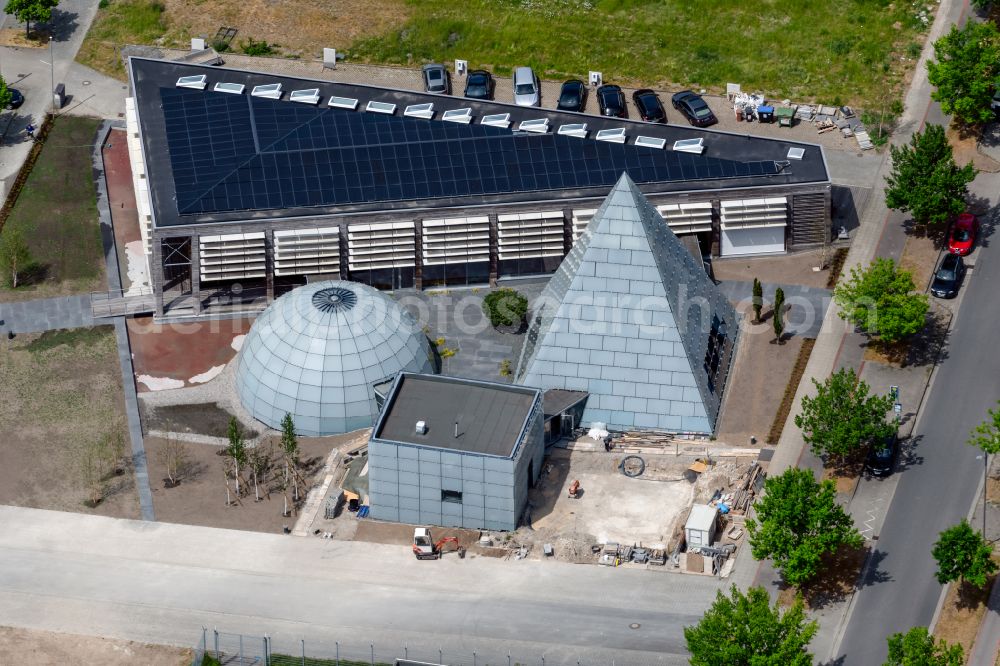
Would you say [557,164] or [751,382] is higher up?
[557,164]

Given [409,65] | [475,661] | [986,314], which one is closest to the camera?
[475,661]

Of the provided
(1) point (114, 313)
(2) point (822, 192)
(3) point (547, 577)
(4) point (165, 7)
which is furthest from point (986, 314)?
(4) point (165, 7)

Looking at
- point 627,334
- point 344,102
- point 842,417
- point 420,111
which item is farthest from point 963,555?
point 344,102

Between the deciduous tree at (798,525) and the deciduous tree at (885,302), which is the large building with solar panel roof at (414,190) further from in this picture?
the deciduous tree at (798,525)

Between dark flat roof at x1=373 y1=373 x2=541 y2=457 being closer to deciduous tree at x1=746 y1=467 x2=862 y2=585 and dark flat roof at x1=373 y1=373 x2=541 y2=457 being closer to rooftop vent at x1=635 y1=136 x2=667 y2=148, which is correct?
deciduous tree at x1=746 y1=467 x2=862 y2=585

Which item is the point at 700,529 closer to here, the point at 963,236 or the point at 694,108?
the point at 963,236

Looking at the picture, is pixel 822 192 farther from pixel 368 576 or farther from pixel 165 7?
pixel 165 7
